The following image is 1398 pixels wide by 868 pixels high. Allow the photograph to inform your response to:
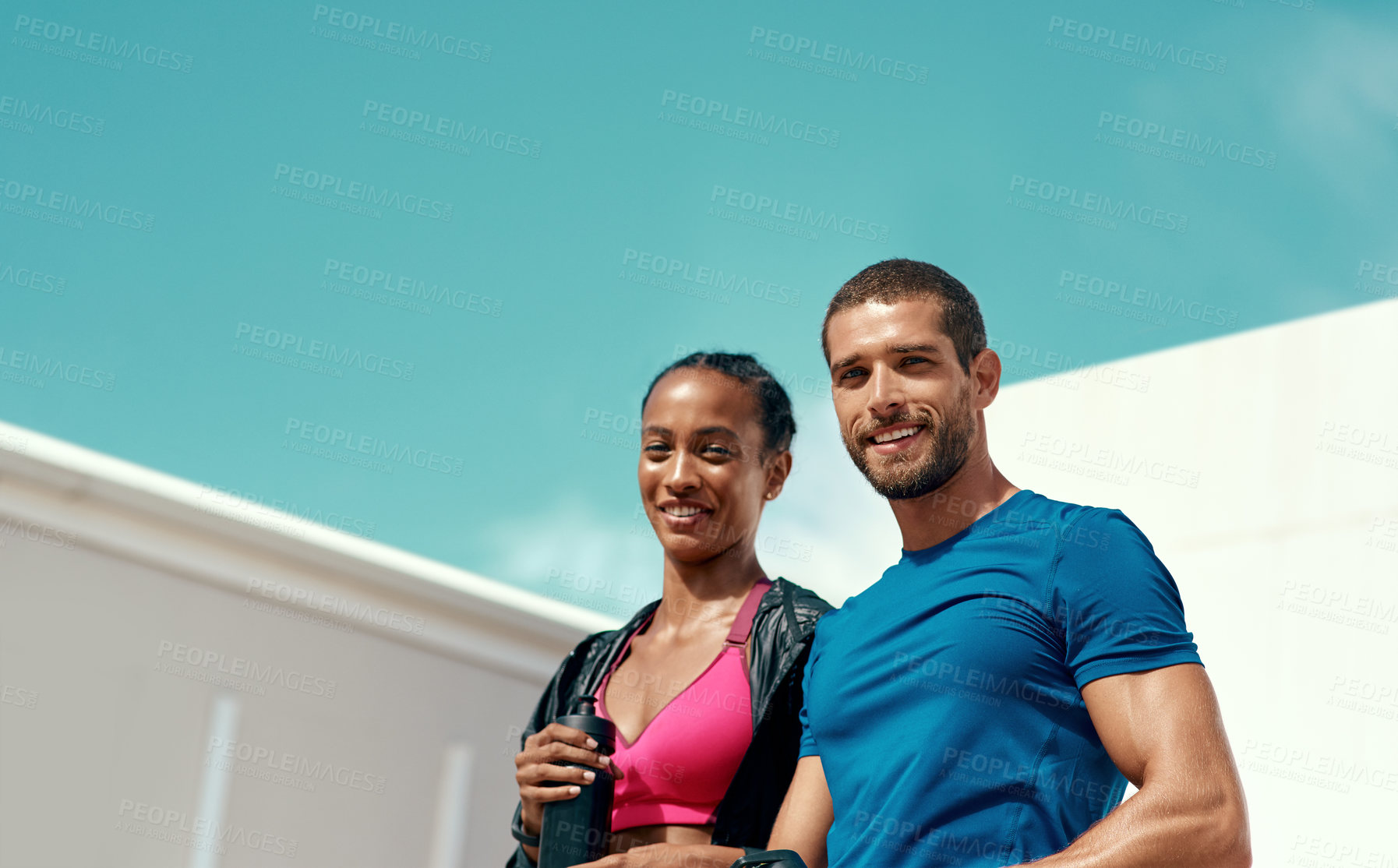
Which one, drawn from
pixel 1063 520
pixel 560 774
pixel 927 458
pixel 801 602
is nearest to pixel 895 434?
pixel 927 458

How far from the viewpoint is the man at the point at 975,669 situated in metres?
1.46

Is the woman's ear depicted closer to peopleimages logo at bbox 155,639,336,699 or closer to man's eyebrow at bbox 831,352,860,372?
man's eyebrow at bbox 831,352,860,372

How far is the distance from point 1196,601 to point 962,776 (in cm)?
349

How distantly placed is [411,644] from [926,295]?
77.1 inches

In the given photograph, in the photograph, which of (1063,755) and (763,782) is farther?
(763,782)

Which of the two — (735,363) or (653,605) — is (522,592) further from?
(735,363)

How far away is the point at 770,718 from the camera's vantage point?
2232 mm

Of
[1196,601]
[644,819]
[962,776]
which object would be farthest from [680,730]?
[1196,601]

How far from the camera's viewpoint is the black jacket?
7.20 ft

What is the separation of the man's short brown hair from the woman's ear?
0.62 meters

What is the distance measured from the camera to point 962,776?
164cm

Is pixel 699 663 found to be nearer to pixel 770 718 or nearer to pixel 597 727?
pixel 770 718

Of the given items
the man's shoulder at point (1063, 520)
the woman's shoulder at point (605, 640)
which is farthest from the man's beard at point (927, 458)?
the woman's shoulder at point (605, 640)

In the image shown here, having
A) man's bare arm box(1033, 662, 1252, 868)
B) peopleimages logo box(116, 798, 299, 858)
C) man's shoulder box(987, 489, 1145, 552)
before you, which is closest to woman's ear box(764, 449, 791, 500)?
man's shoulder box(987, 489, 1145, 552)
